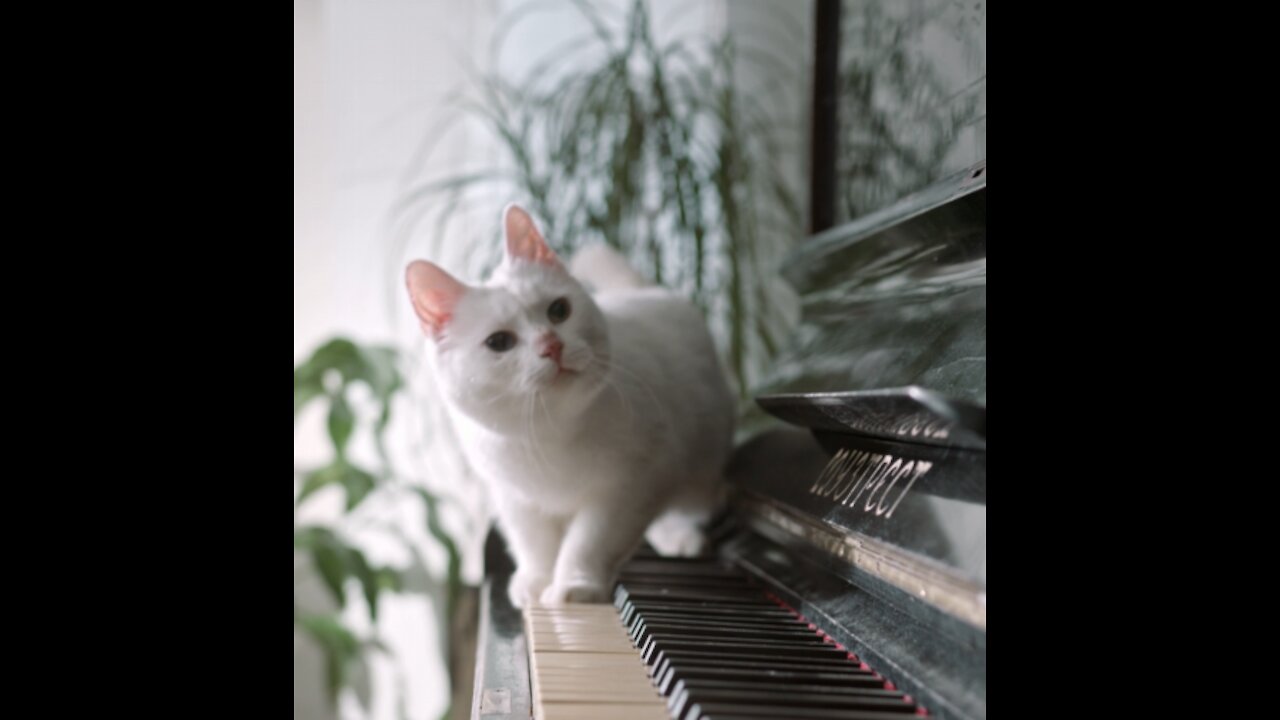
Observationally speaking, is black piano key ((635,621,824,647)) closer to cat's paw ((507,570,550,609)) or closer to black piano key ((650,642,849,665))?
black piano key ((650,642,849,665))

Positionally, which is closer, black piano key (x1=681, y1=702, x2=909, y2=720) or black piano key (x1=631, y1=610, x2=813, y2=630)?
black piano key (x1=681, y1=702, x2=909, y2=720)

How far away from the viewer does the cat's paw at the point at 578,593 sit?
1.15 meters

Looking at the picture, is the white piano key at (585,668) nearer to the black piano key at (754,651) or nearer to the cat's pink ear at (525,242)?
the black piano key at (754,651)

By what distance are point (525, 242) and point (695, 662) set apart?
Result: 2.03 ft

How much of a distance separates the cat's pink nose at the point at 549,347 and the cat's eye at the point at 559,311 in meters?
0.06

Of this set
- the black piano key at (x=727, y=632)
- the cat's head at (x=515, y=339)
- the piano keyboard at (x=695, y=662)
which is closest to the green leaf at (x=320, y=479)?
the cat's head at (x=515, y=339)

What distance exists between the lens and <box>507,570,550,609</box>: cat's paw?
1.23 metres

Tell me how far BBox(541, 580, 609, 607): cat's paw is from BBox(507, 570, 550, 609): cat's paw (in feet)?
0.18

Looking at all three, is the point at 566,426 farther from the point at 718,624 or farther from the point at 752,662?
the point at 752,662

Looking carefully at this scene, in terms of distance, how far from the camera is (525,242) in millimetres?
1263

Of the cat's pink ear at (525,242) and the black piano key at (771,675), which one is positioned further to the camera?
the cat's pink ear at (525,242)

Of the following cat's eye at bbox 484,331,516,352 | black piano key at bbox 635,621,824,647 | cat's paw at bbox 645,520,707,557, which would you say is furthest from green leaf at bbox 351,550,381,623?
black piano key at bbox 635,621,824,647
